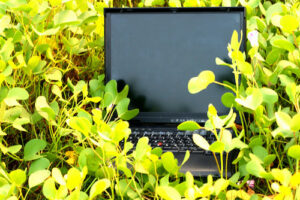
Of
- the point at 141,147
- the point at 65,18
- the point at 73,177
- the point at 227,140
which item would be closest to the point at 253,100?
the point at 227,140

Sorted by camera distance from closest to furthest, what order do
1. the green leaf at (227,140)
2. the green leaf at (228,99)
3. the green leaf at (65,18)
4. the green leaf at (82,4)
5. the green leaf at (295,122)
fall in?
the green leaf at (295,122), the green leaf at (227,140), the green leaf at (228,99), the green leaf at (65,18), the green leaf at (82,4)

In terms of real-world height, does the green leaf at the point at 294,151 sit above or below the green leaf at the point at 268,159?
above

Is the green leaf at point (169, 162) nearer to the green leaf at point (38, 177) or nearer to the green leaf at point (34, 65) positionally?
the green leaf at point (38, 177)

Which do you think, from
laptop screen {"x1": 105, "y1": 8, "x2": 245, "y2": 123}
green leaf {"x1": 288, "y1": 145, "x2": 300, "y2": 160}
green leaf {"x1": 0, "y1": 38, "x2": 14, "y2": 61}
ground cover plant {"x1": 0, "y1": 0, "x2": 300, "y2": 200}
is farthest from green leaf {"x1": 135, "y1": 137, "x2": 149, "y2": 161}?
laptop screen {"x1": 105, "y1": 8, "x2": 245, "y2": 123}

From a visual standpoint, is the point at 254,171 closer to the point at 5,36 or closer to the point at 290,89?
the point at 290,89

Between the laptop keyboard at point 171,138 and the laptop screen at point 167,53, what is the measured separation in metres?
0.04

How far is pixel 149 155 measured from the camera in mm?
622

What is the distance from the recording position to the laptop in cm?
105

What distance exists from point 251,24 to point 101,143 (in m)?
0.62

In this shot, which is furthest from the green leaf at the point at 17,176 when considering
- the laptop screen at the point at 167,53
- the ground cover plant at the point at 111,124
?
the laptop screen at the point at 167,53

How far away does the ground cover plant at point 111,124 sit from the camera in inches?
23.1

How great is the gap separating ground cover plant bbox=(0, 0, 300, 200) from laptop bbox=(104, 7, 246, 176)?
6 centimetres

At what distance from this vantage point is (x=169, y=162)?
0.64 meters

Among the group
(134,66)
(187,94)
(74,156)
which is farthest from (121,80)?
(74,156)
